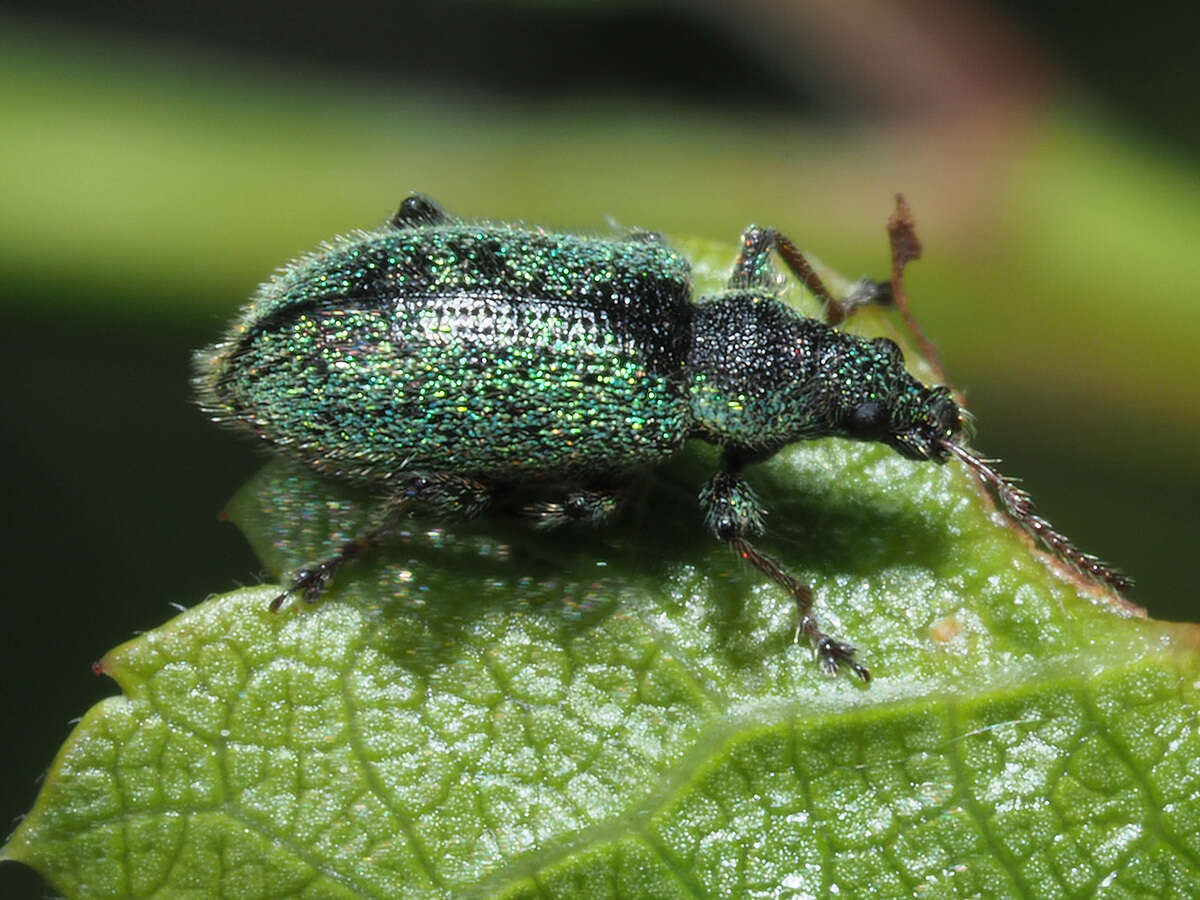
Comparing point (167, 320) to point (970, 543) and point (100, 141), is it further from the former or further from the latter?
point (970, 543)

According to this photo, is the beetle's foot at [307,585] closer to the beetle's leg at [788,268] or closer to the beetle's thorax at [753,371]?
the beetle's thorax at [753,371]

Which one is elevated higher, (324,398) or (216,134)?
(216,134)

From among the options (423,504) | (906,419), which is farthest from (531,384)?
(906,419)

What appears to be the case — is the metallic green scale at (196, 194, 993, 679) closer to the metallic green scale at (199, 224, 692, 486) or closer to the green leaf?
the metallic green scale at (199, 224, 692, 486)

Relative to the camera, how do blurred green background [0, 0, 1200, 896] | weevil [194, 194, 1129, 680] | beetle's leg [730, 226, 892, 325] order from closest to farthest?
weevil [194, 194, 1129, 680] < beetle's leg [730, 226, 892, 325] < blurred green background [0, 0, 1200, 896]

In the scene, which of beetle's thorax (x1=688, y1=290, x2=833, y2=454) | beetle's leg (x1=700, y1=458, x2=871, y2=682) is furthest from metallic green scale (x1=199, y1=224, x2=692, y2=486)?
beetle's leg (x1=700, y1=458, x2=871, y2=682)

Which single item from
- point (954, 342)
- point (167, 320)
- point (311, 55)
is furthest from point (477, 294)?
point (311, 55)

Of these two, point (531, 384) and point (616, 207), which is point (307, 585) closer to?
point (531, 384)
